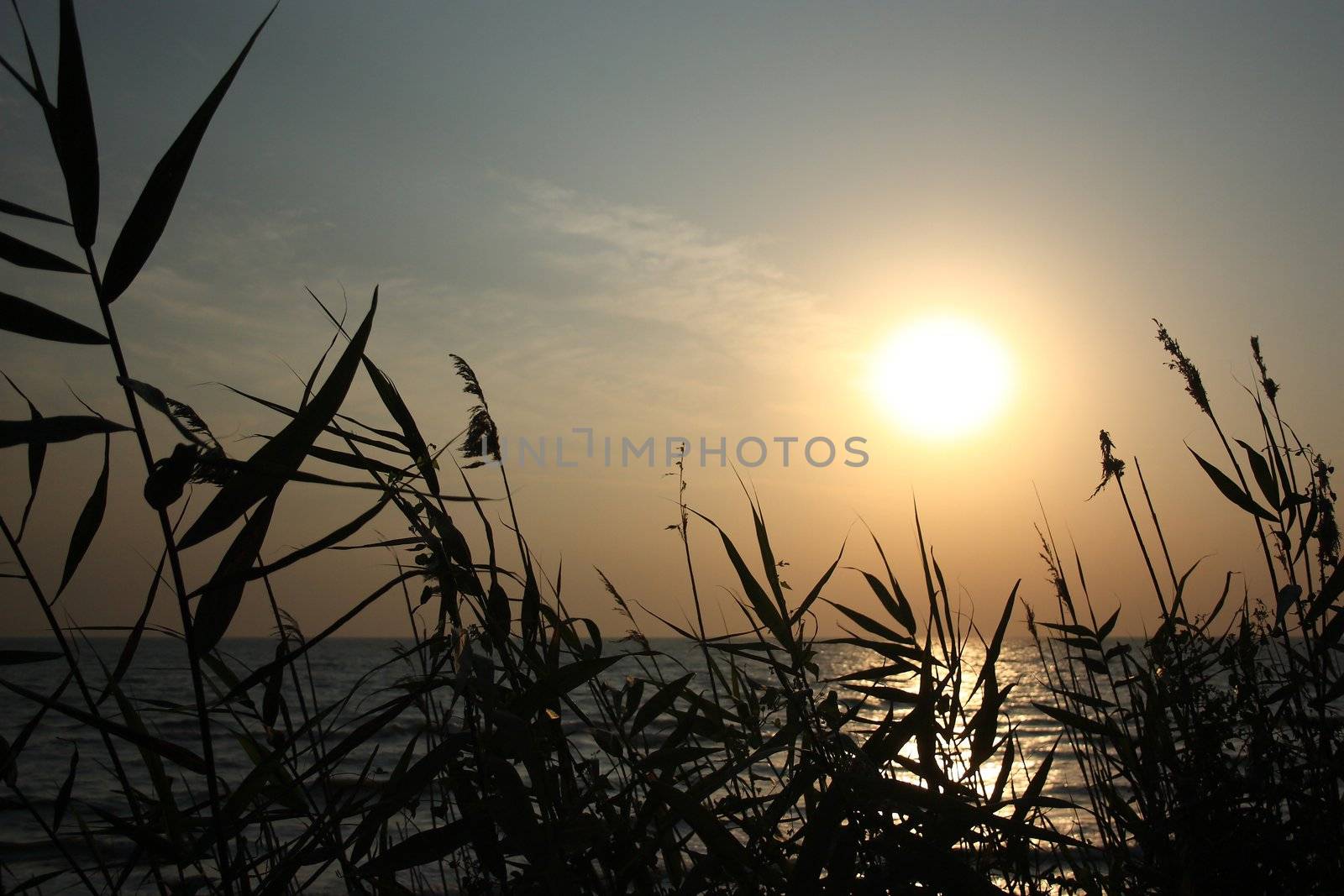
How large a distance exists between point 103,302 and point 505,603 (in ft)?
3.15

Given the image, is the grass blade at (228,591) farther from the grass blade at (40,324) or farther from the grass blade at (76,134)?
the grass blade at (76,134)

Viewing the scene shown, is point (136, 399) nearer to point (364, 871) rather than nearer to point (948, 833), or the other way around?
point (364, 871)

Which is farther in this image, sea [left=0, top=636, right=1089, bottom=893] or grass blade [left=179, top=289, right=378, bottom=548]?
sea [left=0, top=636, right=1089, bottom=893]

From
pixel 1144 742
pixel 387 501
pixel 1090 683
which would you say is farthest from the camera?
pixel 1090 683

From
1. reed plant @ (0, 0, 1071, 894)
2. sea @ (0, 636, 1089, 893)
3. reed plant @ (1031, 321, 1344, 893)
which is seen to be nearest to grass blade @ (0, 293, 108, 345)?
reed plant @ (0, 0, 1071, 894)

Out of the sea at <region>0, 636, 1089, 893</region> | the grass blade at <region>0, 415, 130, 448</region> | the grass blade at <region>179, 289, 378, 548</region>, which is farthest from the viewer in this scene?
the sea at <region>0, 636, 1089, 893</region>

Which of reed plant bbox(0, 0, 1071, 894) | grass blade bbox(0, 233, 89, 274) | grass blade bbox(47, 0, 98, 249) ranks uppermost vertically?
grass blade bbox(47, 0, 98, 249)

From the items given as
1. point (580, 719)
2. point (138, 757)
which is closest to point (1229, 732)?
point (580, 719)

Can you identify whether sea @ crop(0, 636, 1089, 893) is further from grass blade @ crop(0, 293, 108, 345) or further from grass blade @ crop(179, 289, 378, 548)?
grass blade @ crop(0, 293, 108, 345)

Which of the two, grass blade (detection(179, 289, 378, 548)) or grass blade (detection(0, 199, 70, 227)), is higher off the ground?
grass blade (detection(0, 199, 70, 227))

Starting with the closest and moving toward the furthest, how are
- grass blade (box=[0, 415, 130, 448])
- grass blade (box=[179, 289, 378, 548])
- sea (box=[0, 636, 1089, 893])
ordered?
grass blade (box=[0, 415, 130, 448])
grass blade (box=[179, 289, 378, 548])
sea (box=[0, 636, 1089, 893])

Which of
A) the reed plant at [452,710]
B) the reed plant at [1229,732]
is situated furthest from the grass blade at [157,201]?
the reed plant at [1229,732]

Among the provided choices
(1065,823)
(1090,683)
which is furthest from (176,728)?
(1090,683)

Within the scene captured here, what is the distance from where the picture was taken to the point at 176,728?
71.5 ft
